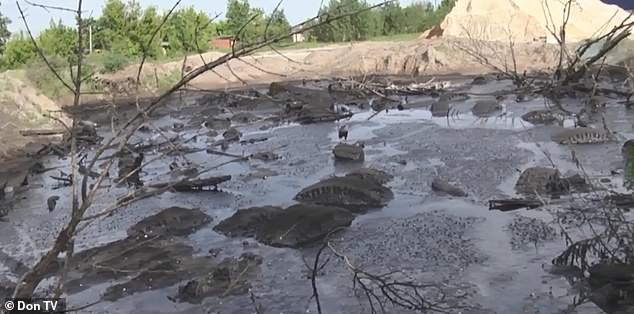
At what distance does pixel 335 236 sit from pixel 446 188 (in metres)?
3.40

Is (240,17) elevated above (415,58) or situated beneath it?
elevated above

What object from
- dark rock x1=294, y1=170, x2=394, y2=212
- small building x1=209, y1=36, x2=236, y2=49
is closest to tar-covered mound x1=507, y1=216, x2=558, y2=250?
dark rock x1=294, y1=170, x2=394, y2=212

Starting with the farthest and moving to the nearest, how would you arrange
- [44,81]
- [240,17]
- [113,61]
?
[113,61] < [44,81] < [240,17]

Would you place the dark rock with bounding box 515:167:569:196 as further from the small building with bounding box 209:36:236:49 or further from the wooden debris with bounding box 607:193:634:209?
the small building with bounding box 209:36:236:49

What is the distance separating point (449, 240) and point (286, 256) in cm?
232

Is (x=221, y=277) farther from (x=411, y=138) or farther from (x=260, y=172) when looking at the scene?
(x=411, y=138)

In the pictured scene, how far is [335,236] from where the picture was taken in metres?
11.4

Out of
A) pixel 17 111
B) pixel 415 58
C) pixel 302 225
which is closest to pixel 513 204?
pixel 302 225

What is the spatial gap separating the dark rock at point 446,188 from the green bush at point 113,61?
28020 millimetres

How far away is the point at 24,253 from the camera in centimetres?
1198

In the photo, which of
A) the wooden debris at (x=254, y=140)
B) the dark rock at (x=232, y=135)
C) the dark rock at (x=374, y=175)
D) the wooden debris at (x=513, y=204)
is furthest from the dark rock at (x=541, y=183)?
the dark rock at (x=232, y=135)

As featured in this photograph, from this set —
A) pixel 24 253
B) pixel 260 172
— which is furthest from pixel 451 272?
pixel 260 172

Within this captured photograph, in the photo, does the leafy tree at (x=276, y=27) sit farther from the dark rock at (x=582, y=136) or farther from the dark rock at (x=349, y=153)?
the dark rock at (x=582, y=136)

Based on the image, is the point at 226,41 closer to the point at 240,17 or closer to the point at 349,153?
the point at 240,17
